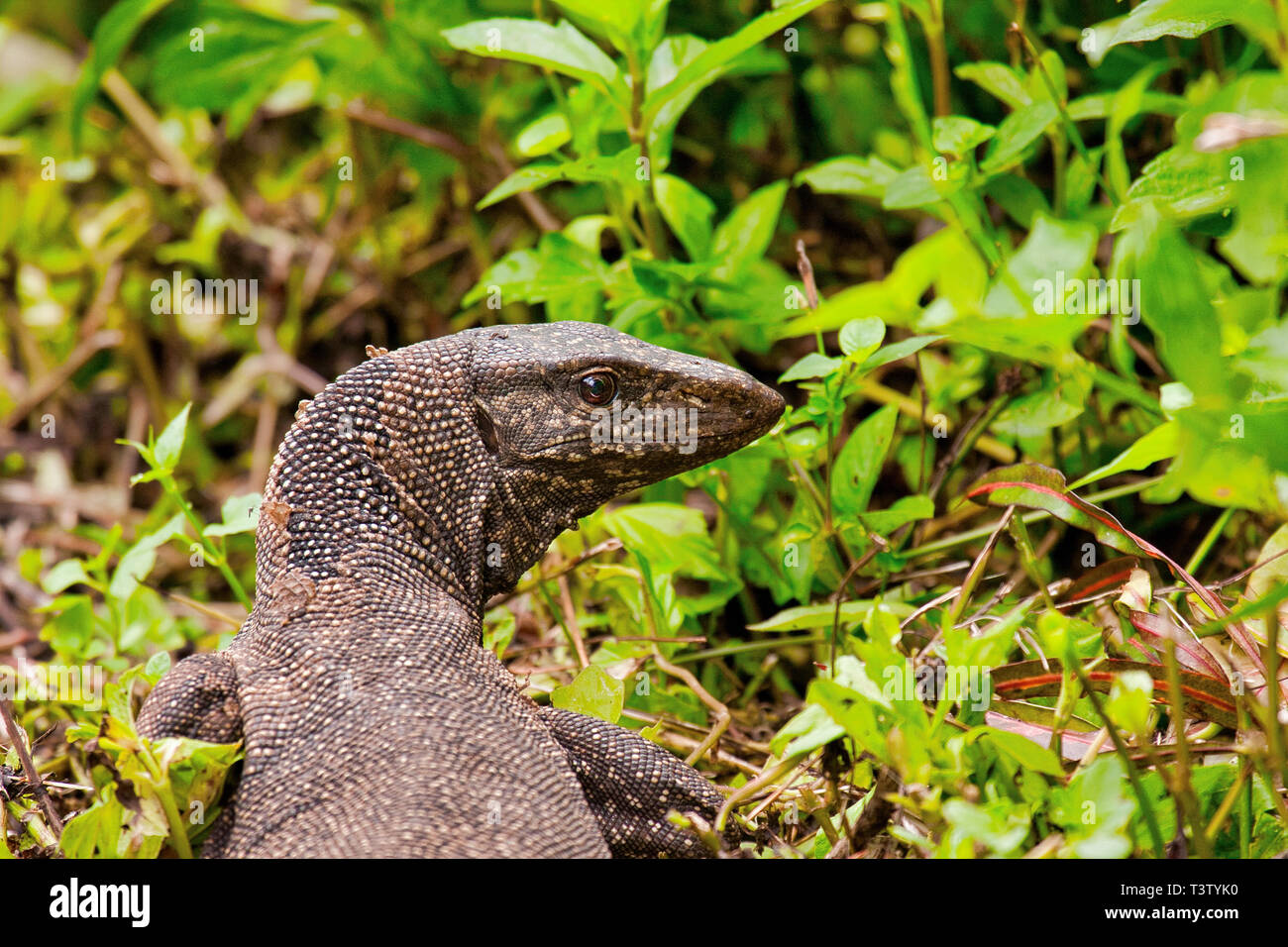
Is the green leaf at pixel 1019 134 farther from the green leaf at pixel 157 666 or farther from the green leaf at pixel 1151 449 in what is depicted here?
the green leaf at pixel 157 666

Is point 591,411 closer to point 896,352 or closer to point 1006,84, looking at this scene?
point 896,352

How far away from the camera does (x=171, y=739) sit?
85.7 inches

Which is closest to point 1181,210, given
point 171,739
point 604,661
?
point 604,661

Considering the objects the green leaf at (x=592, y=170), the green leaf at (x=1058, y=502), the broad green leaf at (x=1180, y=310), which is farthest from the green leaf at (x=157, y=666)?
the broad green leaf at (x=1180, y=310)

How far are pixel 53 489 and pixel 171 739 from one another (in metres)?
3.64

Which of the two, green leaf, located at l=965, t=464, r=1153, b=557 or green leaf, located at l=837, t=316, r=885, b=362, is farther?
green leaf, located at l=837, t=316, r=885, b=362

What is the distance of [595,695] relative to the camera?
2.71 m

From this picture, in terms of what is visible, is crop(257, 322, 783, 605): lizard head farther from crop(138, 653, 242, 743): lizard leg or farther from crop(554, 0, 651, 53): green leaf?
crop(554, 0, 651, 53): green leaf

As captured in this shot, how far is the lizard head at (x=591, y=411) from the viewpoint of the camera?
2.74 m

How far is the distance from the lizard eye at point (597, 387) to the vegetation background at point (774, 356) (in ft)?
1.53

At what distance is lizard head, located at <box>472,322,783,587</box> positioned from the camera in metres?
2.74

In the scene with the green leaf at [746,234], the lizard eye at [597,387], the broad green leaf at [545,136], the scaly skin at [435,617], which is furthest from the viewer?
the green leaf at [746,234]

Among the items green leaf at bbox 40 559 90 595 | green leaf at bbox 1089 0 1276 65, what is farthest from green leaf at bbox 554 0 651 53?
green leaf at bbox 40 559 90 595

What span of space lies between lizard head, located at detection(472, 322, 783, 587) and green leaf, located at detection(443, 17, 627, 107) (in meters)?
0.72
